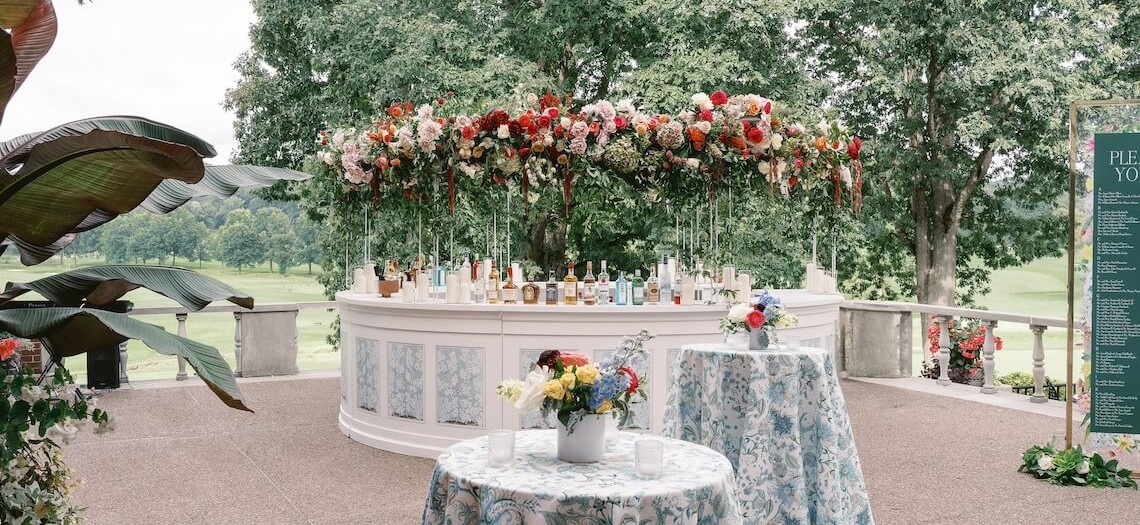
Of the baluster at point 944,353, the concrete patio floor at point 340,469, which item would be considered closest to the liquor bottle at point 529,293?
the concrete patio floor at point 340,469

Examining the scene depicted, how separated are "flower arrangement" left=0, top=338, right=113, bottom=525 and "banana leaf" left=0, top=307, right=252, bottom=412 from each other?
30 cm

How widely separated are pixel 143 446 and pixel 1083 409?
6831 millimetres

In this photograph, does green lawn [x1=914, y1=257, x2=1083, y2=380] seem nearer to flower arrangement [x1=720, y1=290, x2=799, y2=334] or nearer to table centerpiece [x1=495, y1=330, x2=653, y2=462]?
flower arrangement [x1=720, y1=290, x2=799, y2=334]

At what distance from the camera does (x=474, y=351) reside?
6.70 metres

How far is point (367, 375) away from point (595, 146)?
98.8 inches

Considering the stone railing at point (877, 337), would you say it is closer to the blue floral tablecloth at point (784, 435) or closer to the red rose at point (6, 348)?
Result: the blue floral tablecloth at point (784, 435)

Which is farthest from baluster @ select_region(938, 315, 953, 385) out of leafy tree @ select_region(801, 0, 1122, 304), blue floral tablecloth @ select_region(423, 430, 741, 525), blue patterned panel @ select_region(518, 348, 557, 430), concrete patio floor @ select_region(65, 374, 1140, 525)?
blue floral tablecloth @ select_region(423, 430, 741, 525)

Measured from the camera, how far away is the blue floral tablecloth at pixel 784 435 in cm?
476

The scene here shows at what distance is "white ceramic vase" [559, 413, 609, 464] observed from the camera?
10.7 ft

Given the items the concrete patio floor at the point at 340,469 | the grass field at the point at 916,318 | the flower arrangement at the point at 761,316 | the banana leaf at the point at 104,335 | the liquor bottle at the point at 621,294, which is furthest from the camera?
the grass field at the point at 916,318

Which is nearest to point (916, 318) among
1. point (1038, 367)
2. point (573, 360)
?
point (1038, 367)

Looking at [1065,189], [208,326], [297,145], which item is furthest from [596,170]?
[208,326]

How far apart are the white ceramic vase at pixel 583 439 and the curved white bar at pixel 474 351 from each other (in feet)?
10.9

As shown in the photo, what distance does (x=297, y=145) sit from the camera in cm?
1570
